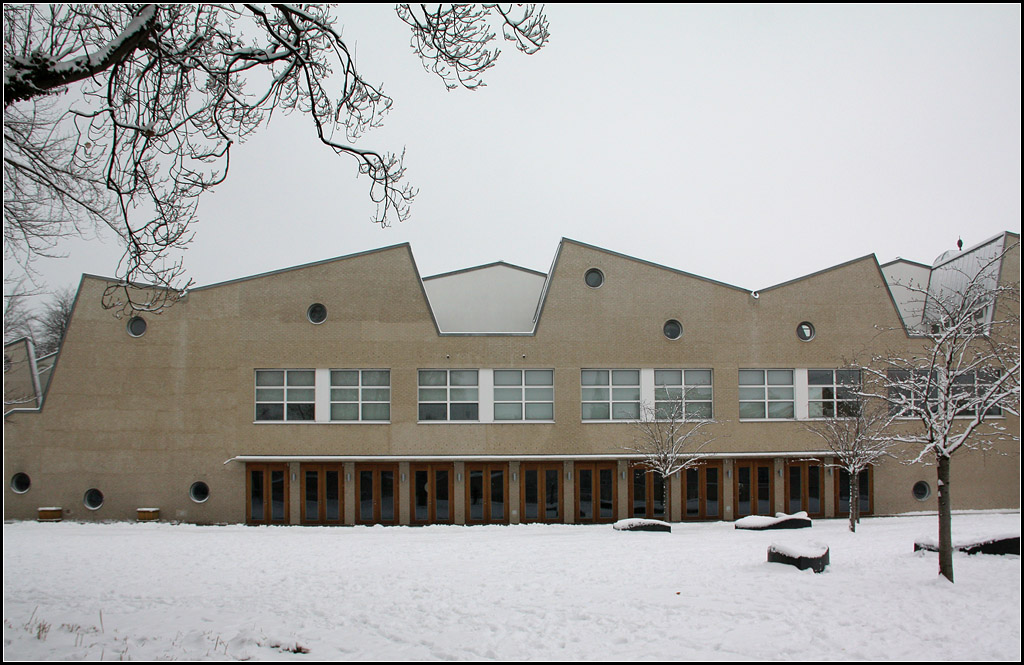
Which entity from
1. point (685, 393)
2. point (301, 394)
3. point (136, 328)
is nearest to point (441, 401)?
point (301, 394)

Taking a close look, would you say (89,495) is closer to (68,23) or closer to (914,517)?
(68,23)

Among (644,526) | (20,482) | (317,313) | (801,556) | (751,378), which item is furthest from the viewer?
(751,378)

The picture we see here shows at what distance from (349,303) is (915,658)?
19107 mm

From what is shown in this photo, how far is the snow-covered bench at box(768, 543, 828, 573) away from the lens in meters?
12.8

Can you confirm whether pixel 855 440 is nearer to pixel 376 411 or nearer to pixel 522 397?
pixel 522 397

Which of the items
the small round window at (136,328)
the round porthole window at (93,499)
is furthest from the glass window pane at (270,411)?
the round porthole window at (93,499)

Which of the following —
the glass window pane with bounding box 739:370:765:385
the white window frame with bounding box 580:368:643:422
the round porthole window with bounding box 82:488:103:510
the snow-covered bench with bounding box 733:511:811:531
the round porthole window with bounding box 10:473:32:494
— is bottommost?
the snow-covered bench with bounding box 733:511:811:531

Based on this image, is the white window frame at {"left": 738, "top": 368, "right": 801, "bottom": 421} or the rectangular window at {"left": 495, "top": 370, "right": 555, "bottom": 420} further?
the white window frame at {"left": 738, "top": 368, "right": 801, "bottom": 421}

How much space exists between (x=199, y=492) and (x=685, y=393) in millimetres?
16476

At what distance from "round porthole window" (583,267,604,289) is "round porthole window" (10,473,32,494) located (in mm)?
19449

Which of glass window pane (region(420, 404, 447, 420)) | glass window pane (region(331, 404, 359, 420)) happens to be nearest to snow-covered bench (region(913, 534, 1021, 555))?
glass window pane (region(420, 404, 447, 420))

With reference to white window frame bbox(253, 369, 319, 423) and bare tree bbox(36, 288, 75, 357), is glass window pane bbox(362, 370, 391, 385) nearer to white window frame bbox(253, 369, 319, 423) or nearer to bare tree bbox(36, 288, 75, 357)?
white window frame bbox(253, 369, 319, 423)

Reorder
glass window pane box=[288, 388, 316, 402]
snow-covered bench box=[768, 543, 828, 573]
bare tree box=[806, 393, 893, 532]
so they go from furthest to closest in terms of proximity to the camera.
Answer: glass window pane box=[288, 388, 316, 402]
bare tree box=[806, 393, 893, 532]
snow-covered bench box=[768, 543, 828, 573]

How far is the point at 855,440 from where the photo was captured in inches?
826
